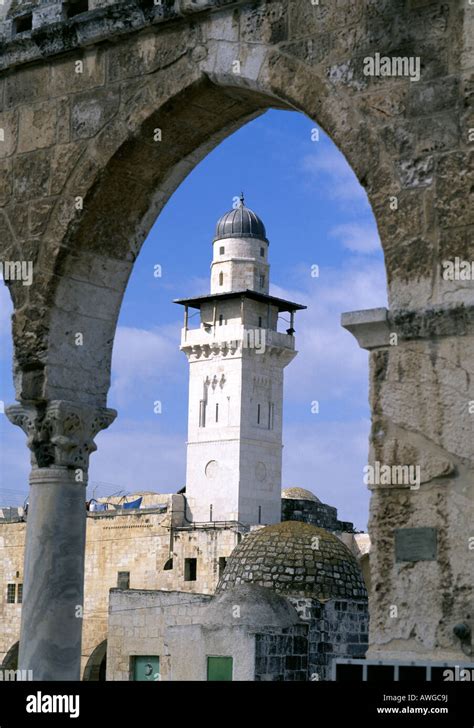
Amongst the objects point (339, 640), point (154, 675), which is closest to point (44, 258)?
point (339, 640)

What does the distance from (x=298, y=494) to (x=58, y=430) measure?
1873 inches

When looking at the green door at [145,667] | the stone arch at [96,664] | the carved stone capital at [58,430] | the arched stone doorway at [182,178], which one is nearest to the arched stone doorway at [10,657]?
the stone arch at [96,664]

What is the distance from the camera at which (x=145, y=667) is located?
70.0 ft

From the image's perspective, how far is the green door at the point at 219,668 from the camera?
14.7m

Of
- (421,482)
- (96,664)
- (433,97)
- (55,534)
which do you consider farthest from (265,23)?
(96,664)

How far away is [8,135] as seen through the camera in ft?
23.6

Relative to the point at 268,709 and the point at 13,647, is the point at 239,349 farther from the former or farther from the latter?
the point at 268,709

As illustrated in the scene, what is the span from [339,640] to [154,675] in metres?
5.21

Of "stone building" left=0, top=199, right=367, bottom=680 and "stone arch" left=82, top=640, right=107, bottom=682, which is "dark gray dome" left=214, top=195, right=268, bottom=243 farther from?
"stone arch" left=82, top=640, right=107, bottom=682

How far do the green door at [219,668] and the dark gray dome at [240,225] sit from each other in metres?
42.7

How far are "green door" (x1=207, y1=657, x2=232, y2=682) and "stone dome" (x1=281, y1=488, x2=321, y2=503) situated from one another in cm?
3662

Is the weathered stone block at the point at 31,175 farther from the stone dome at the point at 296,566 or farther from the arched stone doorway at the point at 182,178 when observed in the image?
the stone dome at the point at 296,566

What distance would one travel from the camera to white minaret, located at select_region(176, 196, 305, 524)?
54.8 m

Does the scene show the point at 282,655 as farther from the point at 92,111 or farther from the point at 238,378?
the point at 238,378
